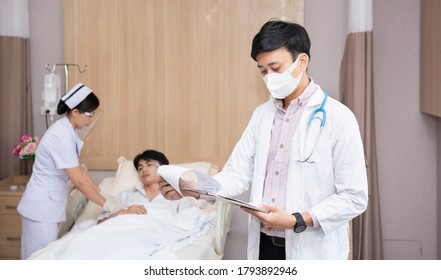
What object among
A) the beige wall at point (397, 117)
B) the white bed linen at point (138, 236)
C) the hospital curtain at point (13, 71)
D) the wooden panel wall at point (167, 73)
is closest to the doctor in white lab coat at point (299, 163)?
the white bed linen at point (138, 236)

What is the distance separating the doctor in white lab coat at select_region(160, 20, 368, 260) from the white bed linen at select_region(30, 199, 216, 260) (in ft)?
3.38

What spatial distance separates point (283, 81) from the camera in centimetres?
192

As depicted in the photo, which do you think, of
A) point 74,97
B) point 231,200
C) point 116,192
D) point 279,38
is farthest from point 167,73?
point 231,200

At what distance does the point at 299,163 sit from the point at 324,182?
9 cm

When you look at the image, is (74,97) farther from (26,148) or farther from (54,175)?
(26,148)

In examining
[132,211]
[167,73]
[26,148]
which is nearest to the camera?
[132,211]

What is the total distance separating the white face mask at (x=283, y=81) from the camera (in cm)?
191

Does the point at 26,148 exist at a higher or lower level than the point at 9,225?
higher

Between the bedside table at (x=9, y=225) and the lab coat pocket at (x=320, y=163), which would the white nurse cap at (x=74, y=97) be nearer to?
the bedside table at (x=9, y=225)

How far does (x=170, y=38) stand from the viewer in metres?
3.96

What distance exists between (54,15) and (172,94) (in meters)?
0.94

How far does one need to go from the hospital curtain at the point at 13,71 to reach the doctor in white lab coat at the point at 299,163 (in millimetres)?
2400

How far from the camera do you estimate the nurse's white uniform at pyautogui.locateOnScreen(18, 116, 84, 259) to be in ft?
10.2

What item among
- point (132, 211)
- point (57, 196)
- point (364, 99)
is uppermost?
point (364, 99)
